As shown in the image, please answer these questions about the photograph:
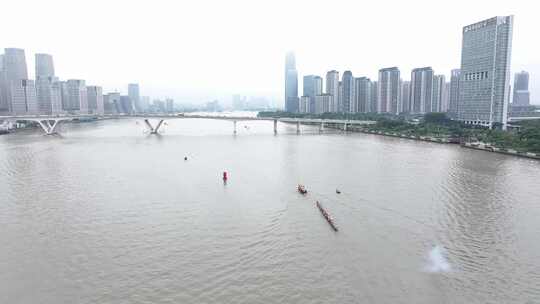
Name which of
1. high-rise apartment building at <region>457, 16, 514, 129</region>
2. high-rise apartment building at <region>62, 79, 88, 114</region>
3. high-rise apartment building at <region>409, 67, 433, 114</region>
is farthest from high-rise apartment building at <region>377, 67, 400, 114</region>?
high-rise apartment building at <region>62, 79, 88, 114</region>

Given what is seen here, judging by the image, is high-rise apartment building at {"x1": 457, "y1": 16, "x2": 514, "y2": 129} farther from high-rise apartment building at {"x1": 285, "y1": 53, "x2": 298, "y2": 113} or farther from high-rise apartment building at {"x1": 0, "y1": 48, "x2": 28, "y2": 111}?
high-rise apartment building at {"x1": 0, "y1": 48, "x2": 28, "y2": 111}

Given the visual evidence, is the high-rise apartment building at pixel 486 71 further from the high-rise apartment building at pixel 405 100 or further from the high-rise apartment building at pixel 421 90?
the high-rise apartment building at pixel 405 100

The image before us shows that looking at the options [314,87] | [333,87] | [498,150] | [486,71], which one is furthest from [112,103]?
[498,150]

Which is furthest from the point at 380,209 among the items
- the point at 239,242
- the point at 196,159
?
the point at 196,159

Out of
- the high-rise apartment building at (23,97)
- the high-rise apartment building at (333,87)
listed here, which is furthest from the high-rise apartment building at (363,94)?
the high-rise apartment building at (23,97)

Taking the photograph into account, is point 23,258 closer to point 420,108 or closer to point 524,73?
point 420,108
